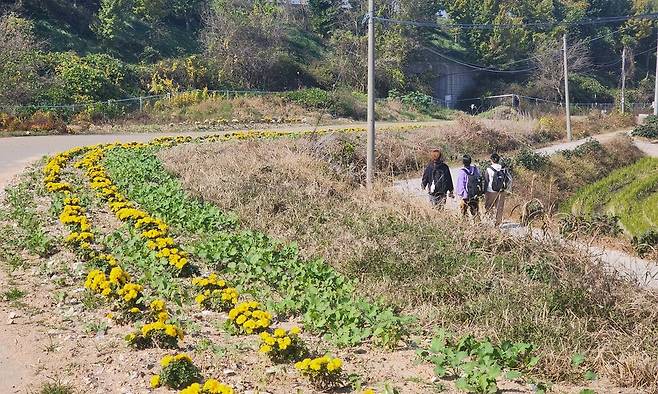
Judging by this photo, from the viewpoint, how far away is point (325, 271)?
288 inches

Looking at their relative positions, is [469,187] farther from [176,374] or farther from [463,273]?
[176,374]

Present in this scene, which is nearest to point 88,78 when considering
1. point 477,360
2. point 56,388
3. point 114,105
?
point 114,105

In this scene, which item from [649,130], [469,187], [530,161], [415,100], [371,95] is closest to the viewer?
[469,187]

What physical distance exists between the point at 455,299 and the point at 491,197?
15.4 ft

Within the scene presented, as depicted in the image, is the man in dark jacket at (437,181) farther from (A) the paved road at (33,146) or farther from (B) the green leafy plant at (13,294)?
(A) the paved road at (33,146)

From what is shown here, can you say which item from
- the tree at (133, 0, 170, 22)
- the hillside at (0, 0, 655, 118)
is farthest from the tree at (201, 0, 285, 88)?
the tree at (133, 0, 170, 22)

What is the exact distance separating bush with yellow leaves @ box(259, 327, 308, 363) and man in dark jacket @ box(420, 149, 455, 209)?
18.2 feet

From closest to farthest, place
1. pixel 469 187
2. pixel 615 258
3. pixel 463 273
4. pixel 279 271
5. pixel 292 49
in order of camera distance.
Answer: pixel 463 273, pixel 279 271, pixel 615 258, pixel 469 187, pixel 292 49

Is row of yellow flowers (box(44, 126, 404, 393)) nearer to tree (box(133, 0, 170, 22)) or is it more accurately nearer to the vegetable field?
the vegetable field

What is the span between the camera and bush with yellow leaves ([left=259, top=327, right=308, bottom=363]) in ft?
16.7

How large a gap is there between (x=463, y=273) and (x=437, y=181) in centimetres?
371

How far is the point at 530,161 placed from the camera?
19.6 metres

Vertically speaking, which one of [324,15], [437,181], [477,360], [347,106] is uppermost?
[324,15]

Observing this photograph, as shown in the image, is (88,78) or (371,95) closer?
(371,95)
